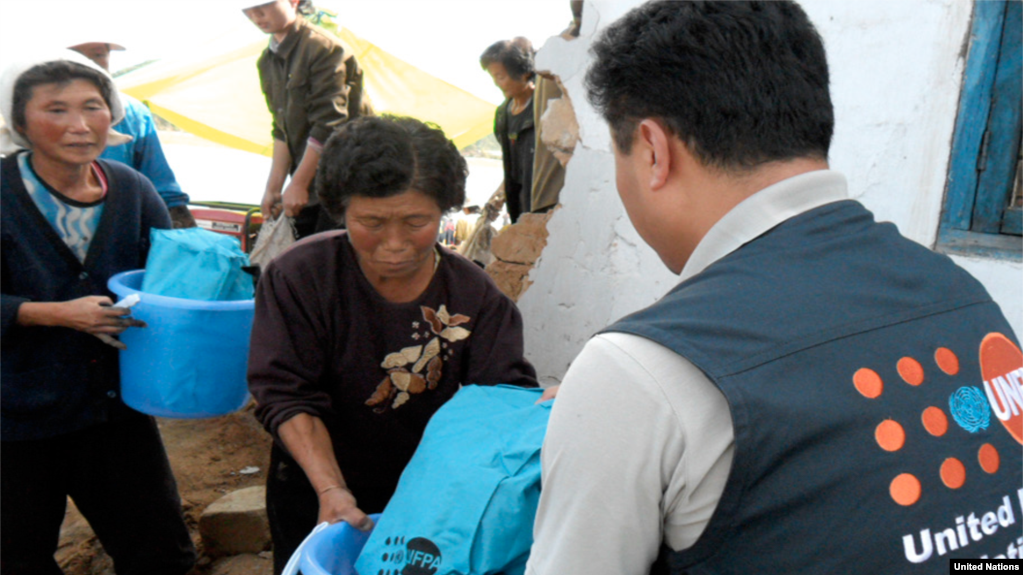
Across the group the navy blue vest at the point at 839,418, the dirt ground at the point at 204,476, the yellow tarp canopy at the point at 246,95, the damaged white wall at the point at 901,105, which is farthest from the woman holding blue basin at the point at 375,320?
the yellow tarp canopy at the point at 246,95

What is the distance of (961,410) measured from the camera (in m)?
0.88

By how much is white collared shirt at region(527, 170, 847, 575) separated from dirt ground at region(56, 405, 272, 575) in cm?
282

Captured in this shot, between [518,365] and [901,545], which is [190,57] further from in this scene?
[901,545]

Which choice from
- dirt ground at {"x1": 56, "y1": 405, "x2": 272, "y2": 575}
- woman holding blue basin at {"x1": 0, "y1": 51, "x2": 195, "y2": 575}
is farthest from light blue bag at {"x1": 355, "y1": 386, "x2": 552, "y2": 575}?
dirt ground at {"x1": 56, "y1": 405, "x2": 272, "y2": 575}

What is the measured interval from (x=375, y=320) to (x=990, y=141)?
1764 millimetres

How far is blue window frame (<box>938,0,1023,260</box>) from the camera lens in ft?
6.73

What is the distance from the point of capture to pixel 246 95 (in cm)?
925

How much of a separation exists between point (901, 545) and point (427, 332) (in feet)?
4.25

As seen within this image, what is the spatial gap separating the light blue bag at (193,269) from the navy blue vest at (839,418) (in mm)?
1711

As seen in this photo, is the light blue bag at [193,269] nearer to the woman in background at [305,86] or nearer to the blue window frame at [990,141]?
the woman in background at [305,86]

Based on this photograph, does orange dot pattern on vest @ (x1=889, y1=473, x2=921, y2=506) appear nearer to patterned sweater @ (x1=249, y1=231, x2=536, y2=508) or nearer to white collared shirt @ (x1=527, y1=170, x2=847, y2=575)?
white collared shirt @ (x1=527, y1=170, x2=847, y2=575)

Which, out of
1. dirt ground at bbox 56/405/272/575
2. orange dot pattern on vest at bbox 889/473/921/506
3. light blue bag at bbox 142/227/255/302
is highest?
orange dot pattern on vest at bbox 889/473/921/506

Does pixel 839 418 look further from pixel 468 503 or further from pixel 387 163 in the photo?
pixel 387 163

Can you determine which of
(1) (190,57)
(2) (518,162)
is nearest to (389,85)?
(1) (190,57)
